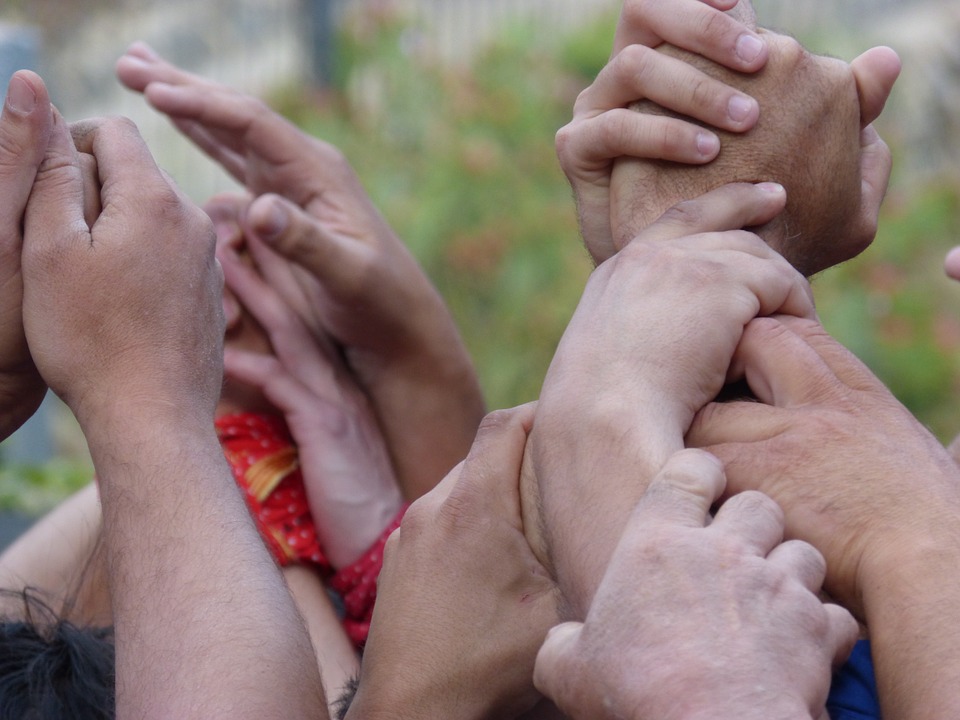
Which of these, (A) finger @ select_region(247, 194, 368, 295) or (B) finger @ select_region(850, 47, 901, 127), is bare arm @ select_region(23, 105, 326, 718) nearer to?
(A) finger @ select_region(247, 194, 368, 295)

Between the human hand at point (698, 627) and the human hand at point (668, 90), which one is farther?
the human hand at point (668, 90)

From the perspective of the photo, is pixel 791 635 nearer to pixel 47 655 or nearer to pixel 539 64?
pixel 47 655

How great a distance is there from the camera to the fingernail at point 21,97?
133 cm

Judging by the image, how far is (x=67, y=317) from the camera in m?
1.36

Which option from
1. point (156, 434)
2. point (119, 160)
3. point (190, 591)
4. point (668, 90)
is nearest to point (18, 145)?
point (119, 160)

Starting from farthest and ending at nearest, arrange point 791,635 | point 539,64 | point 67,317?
point 539,64
point 67,317
point 791,635

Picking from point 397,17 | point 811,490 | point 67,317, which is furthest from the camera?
point 397,17

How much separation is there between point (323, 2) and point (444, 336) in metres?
4.55

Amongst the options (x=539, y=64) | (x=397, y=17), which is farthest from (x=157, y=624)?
(x=397, y=17)

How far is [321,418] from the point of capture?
2.10 meters

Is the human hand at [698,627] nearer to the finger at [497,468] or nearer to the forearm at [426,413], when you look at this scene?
the finger at [497,468]

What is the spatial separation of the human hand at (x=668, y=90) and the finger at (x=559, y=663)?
0.63m

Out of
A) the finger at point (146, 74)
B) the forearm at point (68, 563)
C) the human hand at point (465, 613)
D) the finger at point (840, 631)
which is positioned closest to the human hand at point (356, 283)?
the finger at point (146, 74)

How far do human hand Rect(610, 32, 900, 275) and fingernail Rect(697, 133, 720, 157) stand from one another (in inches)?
0.9
